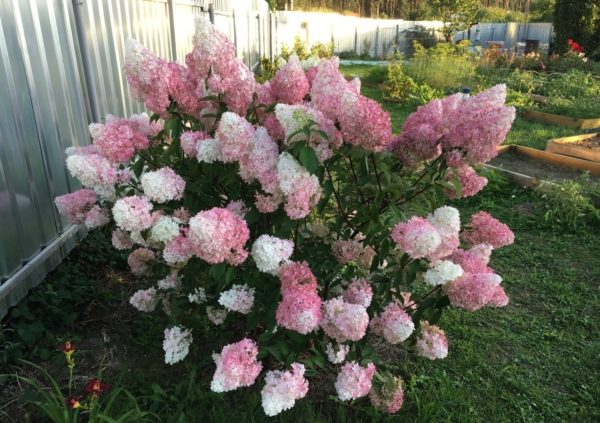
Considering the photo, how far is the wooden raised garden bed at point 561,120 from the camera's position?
810cm

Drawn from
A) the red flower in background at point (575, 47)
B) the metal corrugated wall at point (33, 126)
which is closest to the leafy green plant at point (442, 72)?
the red flower in background at point (575, 47)

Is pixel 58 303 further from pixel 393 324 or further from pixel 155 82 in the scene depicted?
pixel 393 324

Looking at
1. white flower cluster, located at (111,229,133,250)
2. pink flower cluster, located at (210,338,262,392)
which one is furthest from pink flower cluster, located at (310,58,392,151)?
white flower cluster, located at (111,229,133,250)

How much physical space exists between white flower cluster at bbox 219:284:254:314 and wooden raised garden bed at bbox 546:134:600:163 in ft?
19.1

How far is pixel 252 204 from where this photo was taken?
1969 millimetres

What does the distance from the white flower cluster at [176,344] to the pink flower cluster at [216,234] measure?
772mm

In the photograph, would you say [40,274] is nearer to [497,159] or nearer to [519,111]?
[497,159]

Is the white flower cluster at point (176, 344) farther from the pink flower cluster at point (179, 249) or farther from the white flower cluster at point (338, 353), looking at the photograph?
the white flower cluster at point (338, 353)

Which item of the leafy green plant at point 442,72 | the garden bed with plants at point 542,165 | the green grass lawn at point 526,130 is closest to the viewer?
the garden bed with plants at point 542,165

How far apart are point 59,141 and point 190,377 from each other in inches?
72.8

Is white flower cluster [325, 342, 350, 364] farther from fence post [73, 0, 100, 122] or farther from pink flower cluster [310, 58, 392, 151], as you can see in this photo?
fence post [73, 0, 100, 122]

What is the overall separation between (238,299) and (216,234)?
0.44m

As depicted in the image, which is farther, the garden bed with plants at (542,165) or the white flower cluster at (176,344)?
the garden bed with plants at (542,165)

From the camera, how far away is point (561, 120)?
27.5ft
